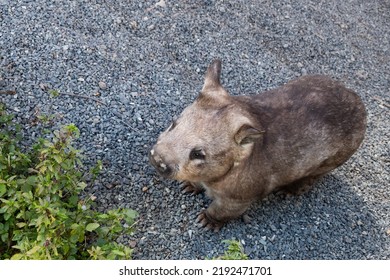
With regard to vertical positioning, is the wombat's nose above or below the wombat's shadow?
above

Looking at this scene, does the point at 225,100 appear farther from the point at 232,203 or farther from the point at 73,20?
the point at 73,20

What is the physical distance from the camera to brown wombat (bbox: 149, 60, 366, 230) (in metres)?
4.59

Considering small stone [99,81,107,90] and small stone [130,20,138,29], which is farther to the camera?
small stone [130,20,138,29]

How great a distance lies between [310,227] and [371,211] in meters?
0.75

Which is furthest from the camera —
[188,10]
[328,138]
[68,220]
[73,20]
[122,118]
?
[188,10]

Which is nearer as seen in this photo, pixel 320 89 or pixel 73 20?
pixel 320 89

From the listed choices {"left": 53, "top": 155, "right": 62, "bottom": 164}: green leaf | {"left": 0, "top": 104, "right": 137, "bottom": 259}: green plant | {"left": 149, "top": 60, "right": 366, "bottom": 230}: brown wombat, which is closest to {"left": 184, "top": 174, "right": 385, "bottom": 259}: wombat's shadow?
{"left": 149, "top": 60, "right": 366, "bottom": 230}: brown wombat

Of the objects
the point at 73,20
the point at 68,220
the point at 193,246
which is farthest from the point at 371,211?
the point at 73,20

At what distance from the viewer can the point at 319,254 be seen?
17.3 feet

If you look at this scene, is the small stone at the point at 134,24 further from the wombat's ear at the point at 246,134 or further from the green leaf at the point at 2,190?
the green leaf at the point at 2,190

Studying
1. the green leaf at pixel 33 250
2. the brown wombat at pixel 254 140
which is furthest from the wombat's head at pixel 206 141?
the green leaf at pixel 33 250

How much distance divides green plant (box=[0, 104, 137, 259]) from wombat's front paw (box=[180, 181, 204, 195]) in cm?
90

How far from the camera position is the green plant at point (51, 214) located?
389 cm

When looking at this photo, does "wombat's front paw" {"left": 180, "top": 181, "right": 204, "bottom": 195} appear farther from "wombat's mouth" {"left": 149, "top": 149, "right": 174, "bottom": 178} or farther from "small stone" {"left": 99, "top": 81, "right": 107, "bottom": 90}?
"small stone" {"left": 99, "top": 81, "right": 107, "bottom": 90}
